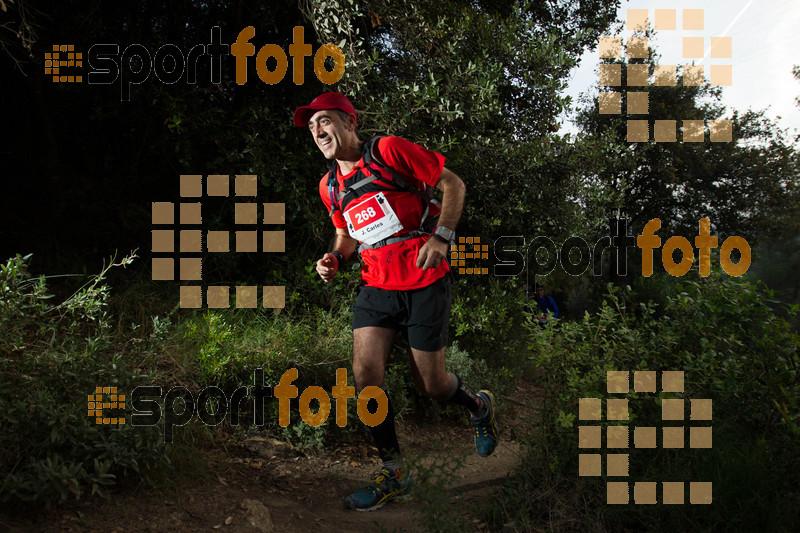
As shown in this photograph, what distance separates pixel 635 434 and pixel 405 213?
77.4 inches

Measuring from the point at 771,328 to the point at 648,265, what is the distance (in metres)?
1.78

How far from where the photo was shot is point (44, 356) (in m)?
3.72

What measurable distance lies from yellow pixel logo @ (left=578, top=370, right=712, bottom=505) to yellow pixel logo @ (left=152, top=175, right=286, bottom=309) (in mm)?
3774

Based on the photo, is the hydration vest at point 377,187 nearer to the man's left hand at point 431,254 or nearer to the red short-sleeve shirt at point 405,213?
the red short-sleeve shirt at point 405,213

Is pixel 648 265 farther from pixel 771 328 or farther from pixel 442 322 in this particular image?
pixel 442 322

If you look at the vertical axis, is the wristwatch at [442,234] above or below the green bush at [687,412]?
above

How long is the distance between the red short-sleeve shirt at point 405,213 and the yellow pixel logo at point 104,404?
182 cm

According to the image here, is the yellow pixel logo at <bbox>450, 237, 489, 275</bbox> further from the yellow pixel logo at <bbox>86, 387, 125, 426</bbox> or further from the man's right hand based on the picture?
the yellow pixel logo at <bbox>86, 387, 125, 426</bbox>

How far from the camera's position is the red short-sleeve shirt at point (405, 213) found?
12.1 feet

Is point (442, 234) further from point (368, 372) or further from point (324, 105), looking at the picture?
point (324, 105)

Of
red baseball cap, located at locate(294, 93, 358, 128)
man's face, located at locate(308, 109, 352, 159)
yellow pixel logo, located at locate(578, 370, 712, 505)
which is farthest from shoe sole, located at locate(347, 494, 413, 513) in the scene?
red baseball cap, located at locate(294, 93, 358, 128)

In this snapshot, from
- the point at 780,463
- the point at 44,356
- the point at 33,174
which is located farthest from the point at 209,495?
the point at 33,174

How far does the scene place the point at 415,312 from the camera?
3.77 m

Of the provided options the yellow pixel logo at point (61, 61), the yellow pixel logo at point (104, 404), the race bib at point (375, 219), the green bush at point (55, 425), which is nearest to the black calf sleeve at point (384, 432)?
the race bib at point (375, 219)
